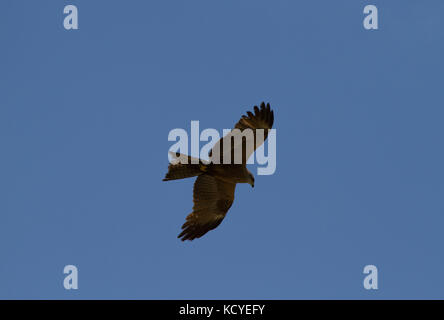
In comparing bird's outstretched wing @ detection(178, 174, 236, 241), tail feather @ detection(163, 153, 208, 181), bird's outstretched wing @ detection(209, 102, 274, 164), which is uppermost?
bird's outstretched wing @ detection(209, 102, 274, 164)

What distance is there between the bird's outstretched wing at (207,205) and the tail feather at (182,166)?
603 millimetres

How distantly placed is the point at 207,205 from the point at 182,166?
1.46 metres

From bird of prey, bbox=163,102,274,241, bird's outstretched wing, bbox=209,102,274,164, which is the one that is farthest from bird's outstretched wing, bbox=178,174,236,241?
bird's outstretched wing, bbox=209,102,274,164

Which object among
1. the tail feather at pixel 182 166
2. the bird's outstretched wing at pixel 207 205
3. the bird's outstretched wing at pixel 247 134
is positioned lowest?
the bird's outstretched wing at pixel 207 205

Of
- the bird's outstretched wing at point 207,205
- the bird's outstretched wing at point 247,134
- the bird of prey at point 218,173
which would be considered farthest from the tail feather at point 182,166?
the bird's outstretched wing at point 207,205

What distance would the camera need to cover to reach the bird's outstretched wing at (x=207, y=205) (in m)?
11.3

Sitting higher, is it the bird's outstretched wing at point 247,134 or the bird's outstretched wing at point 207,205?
the bird's outstretched wing at point 247,134

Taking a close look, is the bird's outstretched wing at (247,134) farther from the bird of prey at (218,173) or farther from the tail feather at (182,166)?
the tail feather at (182,166)

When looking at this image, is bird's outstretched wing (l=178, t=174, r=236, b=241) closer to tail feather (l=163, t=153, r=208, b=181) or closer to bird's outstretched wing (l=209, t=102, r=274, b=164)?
tail feather (l=163, t=153, r=208, b=181)

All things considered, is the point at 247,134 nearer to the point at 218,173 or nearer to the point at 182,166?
the point at 218,173

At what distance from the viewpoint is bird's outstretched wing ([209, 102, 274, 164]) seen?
10.4m

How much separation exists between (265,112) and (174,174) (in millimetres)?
1920
